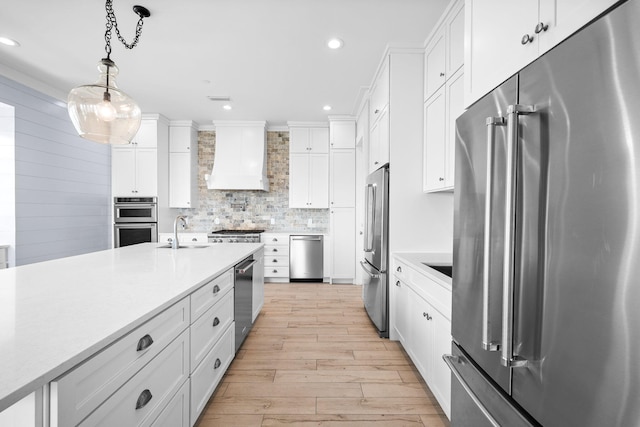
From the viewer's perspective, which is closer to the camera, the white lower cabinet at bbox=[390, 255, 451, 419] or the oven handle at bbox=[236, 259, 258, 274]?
the white lower cabinet at bbox=[390, 255, 451, 419]

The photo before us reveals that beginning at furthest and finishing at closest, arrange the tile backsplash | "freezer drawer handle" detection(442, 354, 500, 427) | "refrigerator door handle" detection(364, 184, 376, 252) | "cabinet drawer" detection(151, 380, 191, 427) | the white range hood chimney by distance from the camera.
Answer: the tile backsplash < the white range hood chimney < "refrigerator door handle" detection(364, 184, 376, 252) < "cabinet drawer" detection(151, 380, 191, 427) < "freezer drawer handle" detection(442, 354, 500, 427)

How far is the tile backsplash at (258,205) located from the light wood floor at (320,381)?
2.45 meters

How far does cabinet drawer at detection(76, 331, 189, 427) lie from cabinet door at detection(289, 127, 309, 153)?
13.5ft

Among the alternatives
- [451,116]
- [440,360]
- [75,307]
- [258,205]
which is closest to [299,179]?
[258,205]

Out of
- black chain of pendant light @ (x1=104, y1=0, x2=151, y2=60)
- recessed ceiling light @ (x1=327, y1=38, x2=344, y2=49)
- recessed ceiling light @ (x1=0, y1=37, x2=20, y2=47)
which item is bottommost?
black chain of pendant light @ (x1=104, y1=0, x2=151, y2=60)

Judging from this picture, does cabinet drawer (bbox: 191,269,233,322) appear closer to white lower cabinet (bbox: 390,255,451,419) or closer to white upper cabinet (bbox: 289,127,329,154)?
white lower cabinet (bbox: 390,255,451,419)

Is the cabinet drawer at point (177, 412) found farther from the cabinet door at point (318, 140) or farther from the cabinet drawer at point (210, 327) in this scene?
the cabinet door at point (318, 140)

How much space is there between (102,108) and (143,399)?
173 cm

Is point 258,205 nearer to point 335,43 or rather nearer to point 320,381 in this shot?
point 335,43

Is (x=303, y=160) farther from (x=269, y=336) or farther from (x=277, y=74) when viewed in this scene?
(x=269, y=336)

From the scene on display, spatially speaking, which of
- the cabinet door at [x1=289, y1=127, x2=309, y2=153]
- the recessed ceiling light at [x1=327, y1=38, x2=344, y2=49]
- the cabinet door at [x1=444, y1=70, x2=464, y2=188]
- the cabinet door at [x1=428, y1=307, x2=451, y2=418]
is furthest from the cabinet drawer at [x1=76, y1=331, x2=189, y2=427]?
the cabinet door at [x1=289, y1=127, x2=309, y2=153]

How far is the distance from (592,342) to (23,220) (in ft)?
16.1

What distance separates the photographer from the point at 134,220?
484 centimetres

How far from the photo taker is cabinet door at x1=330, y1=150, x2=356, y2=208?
4.98 m
